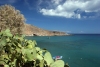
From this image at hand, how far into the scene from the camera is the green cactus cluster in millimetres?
1081

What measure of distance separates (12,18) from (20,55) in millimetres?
31676

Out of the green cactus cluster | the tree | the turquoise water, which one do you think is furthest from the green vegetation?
Result: the tree

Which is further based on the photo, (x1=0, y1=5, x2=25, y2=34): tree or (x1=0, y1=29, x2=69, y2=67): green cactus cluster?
(x1=0, y1=5, x2=25, y2=34): tree

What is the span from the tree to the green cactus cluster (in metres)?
29.2

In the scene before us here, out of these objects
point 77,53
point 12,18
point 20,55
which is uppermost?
point 12,18

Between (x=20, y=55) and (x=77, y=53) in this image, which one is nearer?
(x=20, y=55)

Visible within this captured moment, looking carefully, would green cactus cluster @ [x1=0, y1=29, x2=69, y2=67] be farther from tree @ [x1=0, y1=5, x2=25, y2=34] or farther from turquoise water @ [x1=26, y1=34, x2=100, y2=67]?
tree @ [x1=0, y1=5, x2=25, y2=34]

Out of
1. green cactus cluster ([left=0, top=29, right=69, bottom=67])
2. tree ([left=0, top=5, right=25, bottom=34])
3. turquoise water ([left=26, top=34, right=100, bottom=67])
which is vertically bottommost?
turquoise water ([left=26, top=34, right=100, bottom=67])

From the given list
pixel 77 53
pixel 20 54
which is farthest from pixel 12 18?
pixel 20 54

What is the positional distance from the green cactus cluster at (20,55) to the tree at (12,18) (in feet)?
95.6

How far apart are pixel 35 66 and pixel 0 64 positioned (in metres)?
0.33

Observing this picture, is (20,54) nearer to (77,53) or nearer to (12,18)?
(12,18)

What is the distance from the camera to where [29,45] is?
1.58 metres

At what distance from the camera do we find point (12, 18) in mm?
31891
